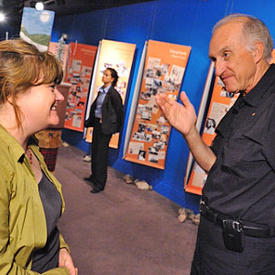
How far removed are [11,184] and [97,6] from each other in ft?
20.8

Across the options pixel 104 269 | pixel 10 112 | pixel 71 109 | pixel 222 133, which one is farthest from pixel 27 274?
pixel 71 109

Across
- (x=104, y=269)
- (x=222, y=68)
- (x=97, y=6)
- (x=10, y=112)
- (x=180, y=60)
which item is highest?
(x=97, y=6)

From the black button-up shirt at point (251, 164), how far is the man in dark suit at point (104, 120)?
2868 mm

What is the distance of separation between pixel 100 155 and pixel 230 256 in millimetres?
3226

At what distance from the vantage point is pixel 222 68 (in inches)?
56.8

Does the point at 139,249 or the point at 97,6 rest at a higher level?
the point at 97,6

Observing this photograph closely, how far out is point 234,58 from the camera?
140cm

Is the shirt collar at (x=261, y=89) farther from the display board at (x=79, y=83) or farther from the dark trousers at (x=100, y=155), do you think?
the display board at (x=79, y=83)

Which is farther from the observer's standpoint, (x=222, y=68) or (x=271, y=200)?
(x=222, y=68)

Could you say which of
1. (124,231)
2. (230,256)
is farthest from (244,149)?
(124,231)

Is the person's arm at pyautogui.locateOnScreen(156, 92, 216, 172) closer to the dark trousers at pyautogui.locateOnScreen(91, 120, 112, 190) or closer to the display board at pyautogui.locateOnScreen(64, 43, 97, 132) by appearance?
the dark trousers at pyautogui.locateOnScreen(91, 120, 112, 190)

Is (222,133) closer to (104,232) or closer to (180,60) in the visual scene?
(104,232)

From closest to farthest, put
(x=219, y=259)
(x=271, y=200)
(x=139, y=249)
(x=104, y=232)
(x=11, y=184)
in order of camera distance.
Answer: (x=11, y=184)
(x=271, y=200)
(x=219, y=259)
(x=139, y=249)
(x=104, y=232)

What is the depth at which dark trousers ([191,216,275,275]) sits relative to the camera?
1331 mm
